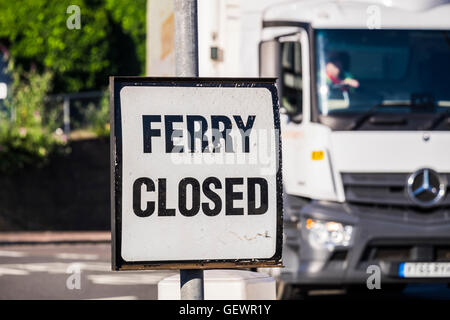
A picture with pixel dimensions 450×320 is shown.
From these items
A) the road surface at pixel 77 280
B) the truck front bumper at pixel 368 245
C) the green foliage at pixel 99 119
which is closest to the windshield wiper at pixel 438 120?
the truck front bumper at pixel 368 245

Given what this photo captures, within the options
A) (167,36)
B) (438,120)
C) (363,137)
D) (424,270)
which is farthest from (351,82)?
(167,36)

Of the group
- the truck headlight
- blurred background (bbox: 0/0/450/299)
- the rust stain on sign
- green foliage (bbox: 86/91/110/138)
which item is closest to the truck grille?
the truck headlight

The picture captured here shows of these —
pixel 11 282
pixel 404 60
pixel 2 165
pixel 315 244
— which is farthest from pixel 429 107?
pixel 2 165

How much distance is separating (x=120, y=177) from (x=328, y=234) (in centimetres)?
498

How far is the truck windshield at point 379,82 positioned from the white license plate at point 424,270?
130 cm

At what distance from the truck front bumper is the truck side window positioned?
3.34 ft

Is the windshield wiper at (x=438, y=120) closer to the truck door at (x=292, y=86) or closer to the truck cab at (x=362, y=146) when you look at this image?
the truck cab at (x=362, y=146)

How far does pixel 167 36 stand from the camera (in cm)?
1322

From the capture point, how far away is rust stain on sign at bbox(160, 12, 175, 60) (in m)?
12.6

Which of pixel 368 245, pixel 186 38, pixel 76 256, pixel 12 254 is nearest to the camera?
pixel 186 38

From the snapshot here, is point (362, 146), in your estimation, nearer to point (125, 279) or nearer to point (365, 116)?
point (365, 116)

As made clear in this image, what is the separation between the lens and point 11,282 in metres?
13.4

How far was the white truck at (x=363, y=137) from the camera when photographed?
31.1 ft

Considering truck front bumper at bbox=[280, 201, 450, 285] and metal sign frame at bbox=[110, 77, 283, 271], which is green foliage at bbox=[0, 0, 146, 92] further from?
metal sign frame at bbox=[110, 77, 283, 271]
